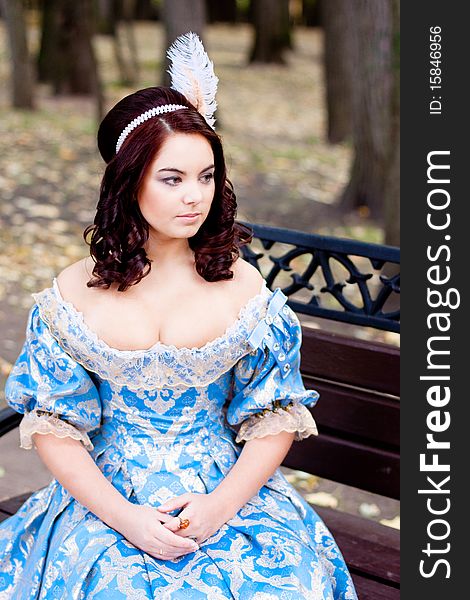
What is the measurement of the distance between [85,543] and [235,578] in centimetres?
36

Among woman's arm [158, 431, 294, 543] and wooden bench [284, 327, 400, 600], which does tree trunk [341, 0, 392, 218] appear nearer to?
wooden bench [284, 327, 400, 600]

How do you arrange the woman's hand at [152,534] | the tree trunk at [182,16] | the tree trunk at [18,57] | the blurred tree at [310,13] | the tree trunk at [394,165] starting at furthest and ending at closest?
the blurred tree at [310,13]
the tree trunk at [18,57]
the tree trunk at [182,16]
the tree trunk at [394,165]
the woman's hand at [152,534]

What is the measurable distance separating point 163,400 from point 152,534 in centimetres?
34

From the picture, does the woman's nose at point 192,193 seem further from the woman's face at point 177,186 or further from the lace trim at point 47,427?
the lace trim at point 47,427

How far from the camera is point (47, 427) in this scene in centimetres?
243

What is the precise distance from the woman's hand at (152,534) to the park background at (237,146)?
211cm

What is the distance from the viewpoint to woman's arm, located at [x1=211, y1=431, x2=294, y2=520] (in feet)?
7.91

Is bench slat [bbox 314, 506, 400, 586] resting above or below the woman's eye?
below

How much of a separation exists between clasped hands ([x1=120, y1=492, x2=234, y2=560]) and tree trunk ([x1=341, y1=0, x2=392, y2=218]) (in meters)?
5.82

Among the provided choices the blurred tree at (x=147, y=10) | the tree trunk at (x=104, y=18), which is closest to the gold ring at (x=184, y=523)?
the tree trunk at (x=104, y=18)

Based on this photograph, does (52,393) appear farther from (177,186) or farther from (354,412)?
→ (354,412)

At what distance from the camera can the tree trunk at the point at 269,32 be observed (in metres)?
19.2

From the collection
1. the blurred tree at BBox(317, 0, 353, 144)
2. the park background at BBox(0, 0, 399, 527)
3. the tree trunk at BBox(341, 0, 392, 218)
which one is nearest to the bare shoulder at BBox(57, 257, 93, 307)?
the park background at BBox(0, 0, 399, 527)

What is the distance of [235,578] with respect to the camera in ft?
7.45
